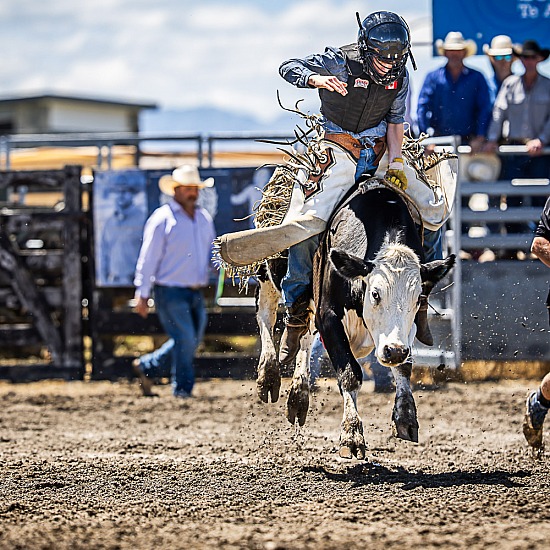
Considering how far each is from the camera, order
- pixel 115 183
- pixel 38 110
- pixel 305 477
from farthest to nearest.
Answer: pixel 38 110 → pixel 115 183 → pixel 305 477

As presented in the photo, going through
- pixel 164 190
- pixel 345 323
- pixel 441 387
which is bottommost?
pixel 441 387

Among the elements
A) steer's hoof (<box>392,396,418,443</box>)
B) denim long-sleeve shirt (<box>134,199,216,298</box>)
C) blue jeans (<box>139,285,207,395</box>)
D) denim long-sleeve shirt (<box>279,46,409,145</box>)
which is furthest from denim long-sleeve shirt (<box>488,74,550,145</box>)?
steer's hoof (<box>392,396,418,443</box>)

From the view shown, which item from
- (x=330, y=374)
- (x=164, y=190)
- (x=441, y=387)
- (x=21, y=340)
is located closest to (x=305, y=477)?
(x=330, y=374)

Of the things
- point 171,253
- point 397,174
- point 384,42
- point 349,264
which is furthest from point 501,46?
point 349,264

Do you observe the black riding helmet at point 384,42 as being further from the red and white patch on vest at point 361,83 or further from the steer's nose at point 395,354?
the steer's nose at point 395,354

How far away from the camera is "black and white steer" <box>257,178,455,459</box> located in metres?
5.20

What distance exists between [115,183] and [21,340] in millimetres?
1853

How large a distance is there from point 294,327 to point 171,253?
303 centimetres

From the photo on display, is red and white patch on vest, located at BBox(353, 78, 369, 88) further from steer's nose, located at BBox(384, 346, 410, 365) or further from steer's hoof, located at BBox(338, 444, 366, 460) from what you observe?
steer's hoof, located at BBox(338, 444, 366, 460)

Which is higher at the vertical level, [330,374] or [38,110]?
Answer: [38,110]

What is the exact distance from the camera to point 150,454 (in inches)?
252

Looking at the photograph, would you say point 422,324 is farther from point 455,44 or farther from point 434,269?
point 455,44

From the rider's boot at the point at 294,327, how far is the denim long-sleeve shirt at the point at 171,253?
283 cm

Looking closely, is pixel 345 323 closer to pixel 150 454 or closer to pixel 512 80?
pixel 150 454
